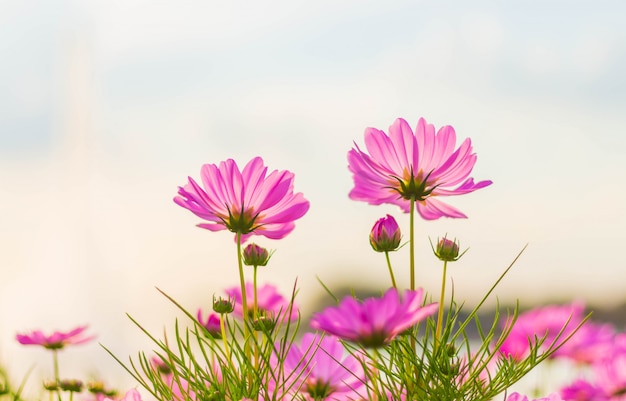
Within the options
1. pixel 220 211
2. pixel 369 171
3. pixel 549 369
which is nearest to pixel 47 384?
pixel 220 211

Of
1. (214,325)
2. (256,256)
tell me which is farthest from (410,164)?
(214,325)

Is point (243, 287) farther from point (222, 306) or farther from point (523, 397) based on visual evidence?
point (523, 397)

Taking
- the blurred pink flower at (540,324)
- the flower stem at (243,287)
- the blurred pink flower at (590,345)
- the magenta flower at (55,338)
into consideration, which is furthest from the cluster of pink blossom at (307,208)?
the blurred pink flower at (590,345)

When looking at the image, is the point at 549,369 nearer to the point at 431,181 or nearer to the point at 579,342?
the point at 579,342

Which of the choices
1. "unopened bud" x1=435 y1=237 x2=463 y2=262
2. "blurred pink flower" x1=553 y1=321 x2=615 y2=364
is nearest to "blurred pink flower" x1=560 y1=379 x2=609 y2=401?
"blurred pink flower" x1=553 y1=321 x2=615 y2=364

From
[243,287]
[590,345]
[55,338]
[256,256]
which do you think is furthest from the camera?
[590,345]

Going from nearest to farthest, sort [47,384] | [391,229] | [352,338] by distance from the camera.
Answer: [352,338] → [391,229] → [47,384]
